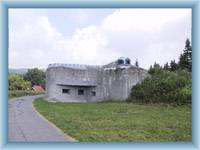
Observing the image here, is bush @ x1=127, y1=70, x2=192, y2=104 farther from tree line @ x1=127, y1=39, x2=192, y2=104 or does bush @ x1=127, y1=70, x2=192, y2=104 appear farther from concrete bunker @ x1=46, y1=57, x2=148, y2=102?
concrete bunker @ x1=46, y1=57, x2=148, y2=102

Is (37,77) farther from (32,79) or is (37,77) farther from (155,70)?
(155,70)

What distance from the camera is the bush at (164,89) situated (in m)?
21.6

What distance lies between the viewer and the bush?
21.6 m

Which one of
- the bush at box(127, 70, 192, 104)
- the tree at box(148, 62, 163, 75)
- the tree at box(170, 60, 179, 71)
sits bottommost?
the bush at box(127, 70, 192, 104)

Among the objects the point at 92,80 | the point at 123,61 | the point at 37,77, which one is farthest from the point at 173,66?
the point at 37,77

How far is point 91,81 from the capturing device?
29234 mm

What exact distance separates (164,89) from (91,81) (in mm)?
7437

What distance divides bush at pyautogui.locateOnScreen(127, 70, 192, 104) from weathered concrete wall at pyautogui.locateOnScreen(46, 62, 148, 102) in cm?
92

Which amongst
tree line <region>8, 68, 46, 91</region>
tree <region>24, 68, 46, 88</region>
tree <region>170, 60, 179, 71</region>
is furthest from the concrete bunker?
tree <region>24, 68, 46, 88</region>

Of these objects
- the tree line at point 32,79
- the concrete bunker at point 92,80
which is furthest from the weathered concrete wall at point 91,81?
the tree line at point 32,79

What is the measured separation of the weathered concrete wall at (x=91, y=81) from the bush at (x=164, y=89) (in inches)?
36.1
